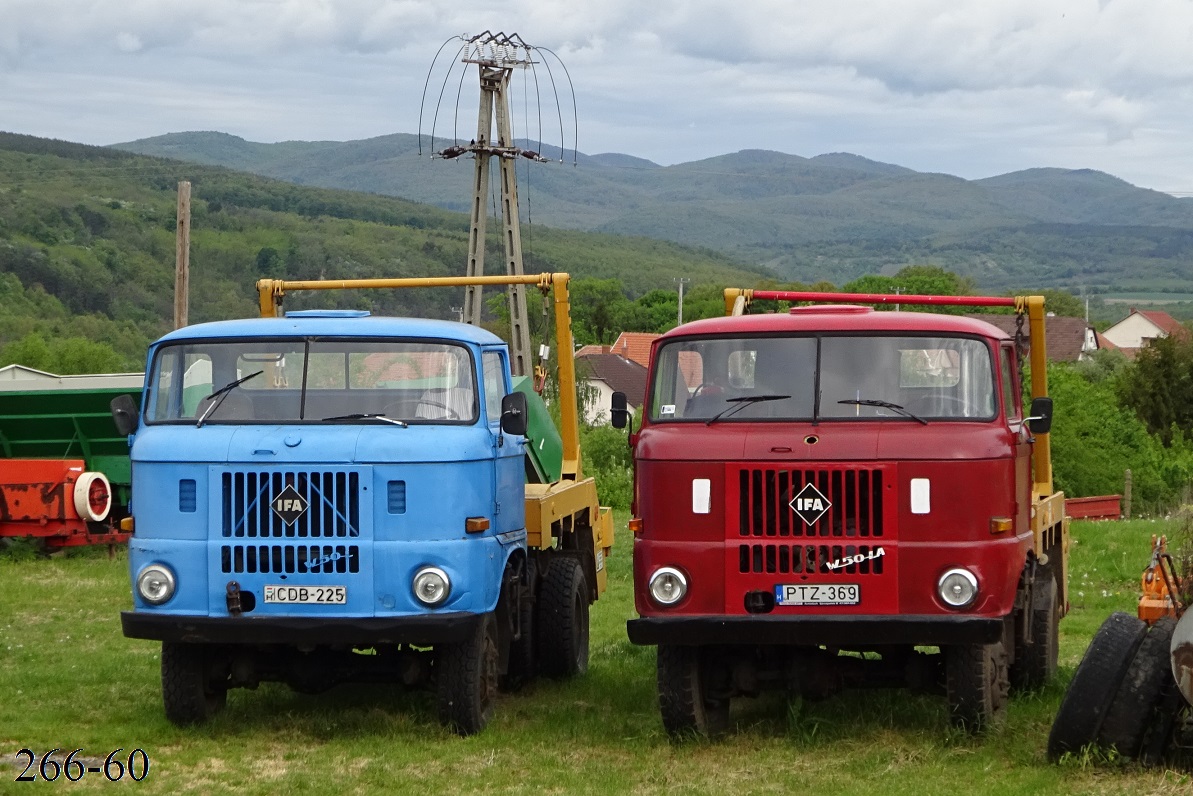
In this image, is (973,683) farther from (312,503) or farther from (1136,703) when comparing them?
(312,503)

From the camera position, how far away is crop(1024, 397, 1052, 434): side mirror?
9867 mm

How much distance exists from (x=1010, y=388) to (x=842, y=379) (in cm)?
120

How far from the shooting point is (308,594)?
9180 mm

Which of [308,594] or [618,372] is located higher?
[308,594]

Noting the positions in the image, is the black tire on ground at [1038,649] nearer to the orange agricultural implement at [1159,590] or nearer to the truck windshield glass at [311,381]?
the orange agricultural implement at [1159,590]

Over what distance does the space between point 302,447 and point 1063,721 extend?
171 inches

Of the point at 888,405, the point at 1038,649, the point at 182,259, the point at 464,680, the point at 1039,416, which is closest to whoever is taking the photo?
the point at 888,405

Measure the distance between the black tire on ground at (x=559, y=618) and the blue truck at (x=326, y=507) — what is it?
1036 mm

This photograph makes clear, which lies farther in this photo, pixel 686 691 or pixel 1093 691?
pixel 686 691

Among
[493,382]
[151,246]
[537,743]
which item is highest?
[151,246]

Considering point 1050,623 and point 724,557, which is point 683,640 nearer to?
point 724,557

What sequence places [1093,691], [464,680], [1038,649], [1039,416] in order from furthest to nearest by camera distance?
[1038,649] < [1039,416] < [464,680] < [1093,691]

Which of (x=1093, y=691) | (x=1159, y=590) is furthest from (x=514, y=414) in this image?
(x=1159, y=590)

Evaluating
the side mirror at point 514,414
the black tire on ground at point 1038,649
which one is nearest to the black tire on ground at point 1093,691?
the black tire on ground at point 1038,649
